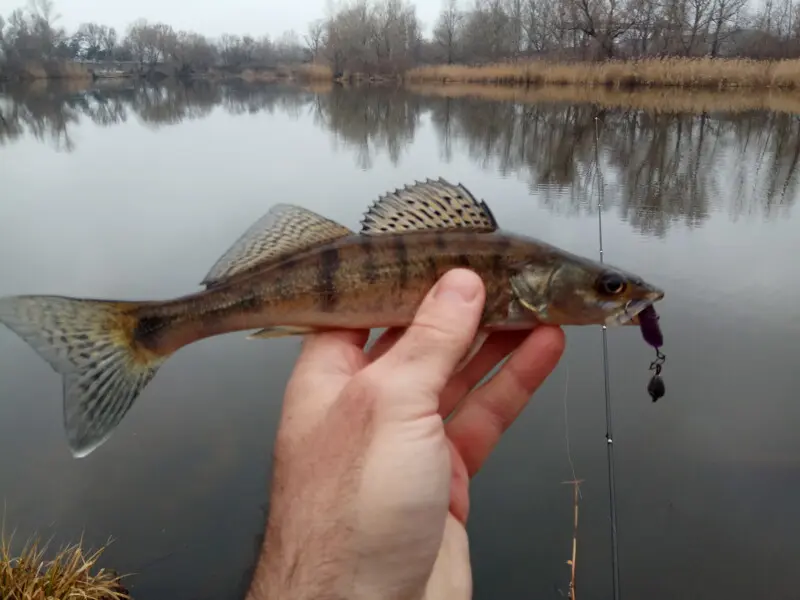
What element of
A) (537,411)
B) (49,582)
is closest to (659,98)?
(537,411)

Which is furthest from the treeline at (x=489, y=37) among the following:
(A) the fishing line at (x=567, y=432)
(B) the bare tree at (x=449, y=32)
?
(A) the fishing line at (x=567, y=432)

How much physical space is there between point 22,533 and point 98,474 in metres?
0.68

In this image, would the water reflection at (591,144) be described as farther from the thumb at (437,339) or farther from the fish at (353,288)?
the thumb at (437,339)

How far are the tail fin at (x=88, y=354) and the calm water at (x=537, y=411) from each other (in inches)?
89.1

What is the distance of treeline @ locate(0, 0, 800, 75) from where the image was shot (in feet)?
144

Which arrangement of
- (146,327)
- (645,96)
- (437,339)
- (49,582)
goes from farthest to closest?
(645,96), (49,582), (146,327), (437,339)

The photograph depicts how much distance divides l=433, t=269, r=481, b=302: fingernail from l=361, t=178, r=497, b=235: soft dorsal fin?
0.35 meters

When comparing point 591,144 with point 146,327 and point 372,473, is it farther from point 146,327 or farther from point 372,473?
point 372,473

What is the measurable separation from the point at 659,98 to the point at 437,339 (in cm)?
3050

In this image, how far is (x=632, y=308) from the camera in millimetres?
2518

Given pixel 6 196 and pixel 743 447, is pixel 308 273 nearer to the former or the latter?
pixel 743 447

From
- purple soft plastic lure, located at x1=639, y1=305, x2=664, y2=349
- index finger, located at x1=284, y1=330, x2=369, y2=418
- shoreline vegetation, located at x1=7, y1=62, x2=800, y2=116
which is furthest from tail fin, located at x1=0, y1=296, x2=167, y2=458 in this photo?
shoreline vegetation, located at x1=7, y1=62, x2=800, y2=116

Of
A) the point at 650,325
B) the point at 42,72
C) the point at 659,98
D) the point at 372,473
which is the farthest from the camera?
the point at 42,72

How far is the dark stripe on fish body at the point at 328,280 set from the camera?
255 cm
